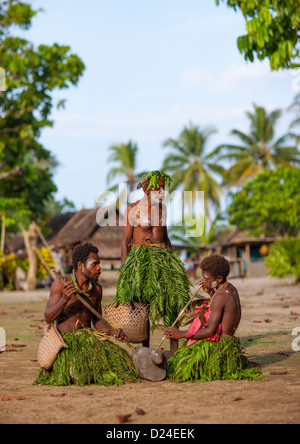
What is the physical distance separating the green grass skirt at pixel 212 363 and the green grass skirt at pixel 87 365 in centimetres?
40

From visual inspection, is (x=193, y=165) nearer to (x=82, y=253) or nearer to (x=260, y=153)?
(x=260, y=153)

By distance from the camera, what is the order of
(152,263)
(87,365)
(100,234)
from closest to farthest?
(87,365) < (152,263) < (100,234)

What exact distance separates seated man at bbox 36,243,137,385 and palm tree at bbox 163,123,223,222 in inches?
1429

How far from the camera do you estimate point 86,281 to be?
4.82 metres

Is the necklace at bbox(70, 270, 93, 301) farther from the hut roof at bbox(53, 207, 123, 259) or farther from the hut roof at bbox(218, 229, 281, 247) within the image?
the hut roof at bbox(218, 229, 281, 247)

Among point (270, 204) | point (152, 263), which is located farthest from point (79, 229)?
point (152, 263)

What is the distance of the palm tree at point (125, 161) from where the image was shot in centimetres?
3866

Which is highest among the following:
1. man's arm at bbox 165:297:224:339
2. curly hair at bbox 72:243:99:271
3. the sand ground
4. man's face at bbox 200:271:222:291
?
curly hair at bbox 72:243:99:271

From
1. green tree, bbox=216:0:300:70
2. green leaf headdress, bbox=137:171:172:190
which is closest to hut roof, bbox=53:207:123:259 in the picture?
green tree, bbox=216:0:300:70

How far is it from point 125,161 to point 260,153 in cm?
941

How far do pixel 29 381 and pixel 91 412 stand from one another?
1.37m

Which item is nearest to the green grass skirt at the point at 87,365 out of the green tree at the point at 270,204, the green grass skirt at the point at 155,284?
the green grass skirt at the point at 155,284

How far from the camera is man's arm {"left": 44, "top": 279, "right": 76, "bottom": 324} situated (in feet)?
14.7

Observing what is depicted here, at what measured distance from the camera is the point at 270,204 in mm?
34969
